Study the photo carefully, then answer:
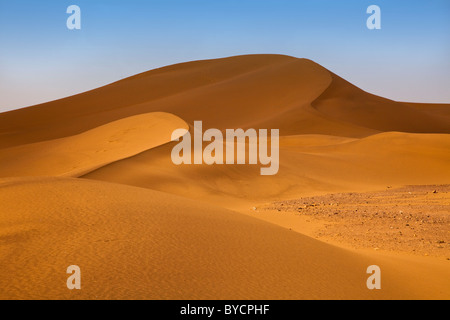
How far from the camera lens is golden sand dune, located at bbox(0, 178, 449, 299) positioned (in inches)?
146

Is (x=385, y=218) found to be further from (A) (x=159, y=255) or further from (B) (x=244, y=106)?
(B) (x=244, y=106)

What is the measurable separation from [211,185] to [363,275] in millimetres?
8936

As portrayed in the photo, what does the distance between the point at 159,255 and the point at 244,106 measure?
39.8 metres

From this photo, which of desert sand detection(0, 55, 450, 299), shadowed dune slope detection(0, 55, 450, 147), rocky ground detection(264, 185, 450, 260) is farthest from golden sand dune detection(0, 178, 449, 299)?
shadowed dune slope detection(0, 55, 450, 147)

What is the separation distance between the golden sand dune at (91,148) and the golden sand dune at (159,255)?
9000mm

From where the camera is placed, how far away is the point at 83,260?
399cm

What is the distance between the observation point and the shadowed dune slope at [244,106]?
37625 millimetres

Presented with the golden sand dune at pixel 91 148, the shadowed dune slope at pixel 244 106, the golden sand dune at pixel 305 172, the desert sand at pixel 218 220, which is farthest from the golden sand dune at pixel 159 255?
the shadowed dune slope at pixel 244 106

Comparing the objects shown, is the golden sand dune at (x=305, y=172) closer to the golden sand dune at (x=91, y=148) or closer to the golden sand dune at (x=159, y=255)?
the golden sand dune at (x=91, y=148)

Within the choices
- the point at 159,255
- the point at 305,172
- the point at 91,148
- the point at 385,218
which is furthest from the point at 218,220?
the point at 91,148

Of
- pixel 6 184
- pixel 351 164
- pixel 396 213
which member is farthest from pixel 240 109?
pixel 6 184

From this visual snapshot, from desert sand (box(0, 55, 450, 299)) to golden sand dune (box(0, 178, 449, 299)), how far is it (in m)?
0.02

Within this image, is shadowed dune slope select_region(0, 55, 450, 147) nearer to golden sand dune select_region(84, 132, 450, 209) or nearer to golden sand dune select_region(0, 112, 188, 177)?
golden sand dune select_region(0, 112, 188, 177)

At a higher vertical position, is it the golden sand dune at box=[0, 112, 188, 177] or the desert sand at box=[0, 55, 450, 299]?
the golden sand dune at box=[0, 112, 188, 177]
